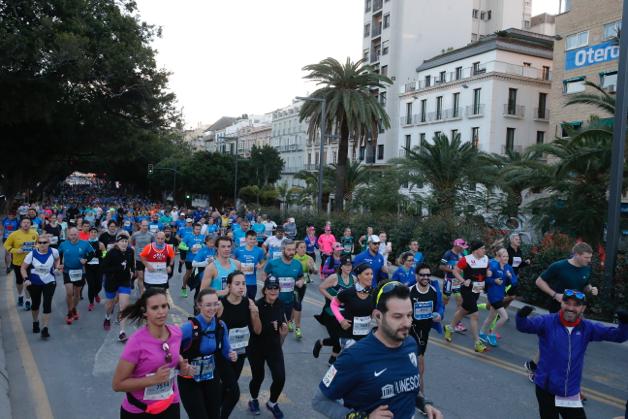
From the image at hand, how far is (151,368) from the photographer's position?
12.9ft

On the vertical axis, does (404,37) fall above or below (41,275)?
above

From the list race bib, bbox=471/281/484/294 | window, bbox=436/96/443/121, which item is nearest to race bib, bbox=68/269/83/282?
race bib, bbox=471/281/484/294

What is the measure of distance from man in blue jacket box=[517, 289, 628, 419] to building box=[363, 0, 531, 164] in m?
46.3

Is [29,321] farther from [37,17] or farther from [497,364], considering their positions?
[37,17]

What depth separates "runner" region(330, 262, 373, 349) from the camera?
6426 millimetres

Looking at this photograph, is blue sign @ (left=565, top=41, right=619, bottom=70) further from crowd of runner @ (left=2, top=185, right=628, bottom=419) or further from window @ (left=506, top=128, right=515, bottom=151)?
crowd of runner @ (left=2, top=185, right=628, bottom=419)

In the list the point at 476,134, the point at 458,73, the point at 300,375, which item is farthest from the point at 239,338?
the point at 458,73

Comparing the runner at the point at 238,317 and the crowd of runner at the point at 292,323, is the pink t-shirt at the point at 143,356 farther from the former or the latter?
the runner at the point at 238,317

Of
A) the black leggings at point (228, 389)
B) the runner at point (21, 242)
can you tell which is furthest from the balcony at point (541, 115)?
the black leggings at point (228, 389)

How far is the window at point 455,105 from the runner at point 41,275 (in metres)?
38.6

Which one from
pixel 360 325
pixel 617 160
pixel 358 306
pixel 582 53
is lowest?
pixel 360 325

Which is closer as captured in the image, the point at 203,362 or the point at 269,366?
the point at 203,362

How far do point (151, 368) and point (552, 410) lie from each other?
3.30 metres

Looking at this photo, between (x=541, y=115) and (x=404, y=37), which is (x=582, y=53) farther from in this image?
(x=404, y=37)
